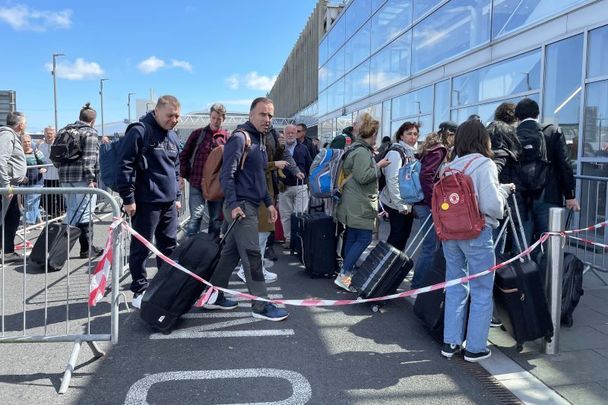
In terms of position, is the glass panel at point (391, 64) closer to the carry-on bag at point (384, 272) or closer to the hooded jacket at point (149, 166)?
the carry-on bag at point (384, 272)

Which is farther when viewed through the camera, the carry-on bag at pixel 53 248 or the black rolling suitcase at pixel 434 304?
the carry-on bag at pixel 53 248

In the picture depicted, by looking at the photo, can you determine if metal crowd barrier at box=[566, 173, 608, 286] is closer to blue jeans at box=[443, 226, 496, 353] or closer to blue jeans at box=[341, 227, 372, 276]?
blue jeans at box=[341, 227, 372, 276]

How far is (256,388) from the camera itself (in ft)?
10.4

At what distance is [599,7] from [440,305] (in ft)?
17.0

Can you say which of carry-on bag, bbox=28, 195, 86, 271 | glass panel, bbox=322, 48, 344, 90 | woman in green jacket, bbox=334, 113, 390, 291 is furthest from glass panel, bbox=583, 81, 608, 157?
glass panel, bbox=322, 48, 344, 90

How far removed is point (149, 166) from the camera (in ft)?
14.8

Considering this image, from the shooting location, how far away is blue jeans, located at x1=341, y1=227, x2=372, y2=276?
5297 millimetres

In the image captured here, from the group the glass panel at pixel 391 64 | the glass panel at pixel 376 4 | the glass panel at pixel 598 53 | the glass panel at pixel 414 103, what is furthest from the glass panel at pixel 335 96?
the glass panel at pixel 598 53

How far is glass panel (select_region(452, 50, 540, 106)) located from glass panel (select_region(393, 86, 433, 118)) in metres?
1.24

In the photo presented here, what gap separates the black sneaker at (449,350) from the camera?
3635mm

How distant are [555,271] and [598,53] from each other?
4.52 m

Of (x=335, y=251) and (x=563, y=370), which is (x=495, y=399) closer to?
(x=563, y=370)

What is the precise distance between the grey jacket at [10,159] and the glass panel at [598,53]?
7.77 m

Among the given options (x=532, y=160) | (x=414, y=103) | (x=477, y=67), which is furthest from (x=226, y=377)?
(x=414, y=103)
